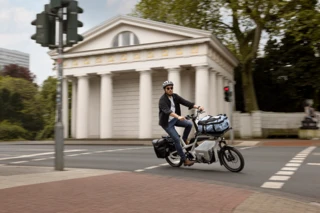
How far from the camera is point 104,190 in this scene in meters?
6.51

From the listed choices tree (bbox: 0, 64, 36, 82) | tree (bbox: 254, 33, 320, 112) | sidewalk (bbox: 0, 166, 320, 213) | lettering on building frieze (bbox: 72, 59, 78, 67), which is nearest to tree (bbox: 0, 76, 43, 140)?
tree (bbox: 0, 64, 36, 82)

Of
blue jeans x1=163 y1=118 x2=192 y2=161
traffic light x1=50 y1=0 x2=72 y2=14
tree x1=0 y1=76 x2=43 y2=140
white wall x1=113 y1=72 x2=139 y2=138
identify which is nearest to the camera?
traffic light x1=50 y1=0 x2=72 y2=14

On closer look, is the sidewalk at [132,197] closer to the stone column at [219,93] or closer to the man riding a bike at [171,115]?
the man riding a bike at [171,115]

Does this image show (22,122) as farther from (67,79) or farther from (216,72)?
(216,72)

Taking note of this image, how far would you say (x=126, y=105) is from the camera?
117ft

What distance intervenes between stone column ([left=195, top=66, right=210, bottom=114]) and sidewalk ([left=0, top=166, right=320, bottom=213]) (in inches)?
830

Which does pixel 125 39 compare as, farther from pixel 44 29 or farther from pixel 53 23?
pixel 44 29

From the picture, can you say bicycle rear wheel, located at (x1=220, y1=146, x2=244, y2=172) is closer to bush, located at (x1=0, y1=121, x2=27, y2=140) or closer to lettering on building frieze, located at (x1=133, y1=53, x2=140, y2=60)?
lettering on building frieze, located at (x1=133, y1=53, x2=140, y2=60)

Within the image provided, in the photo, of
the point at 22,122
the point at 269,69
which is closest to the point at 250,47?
the point at 269,69

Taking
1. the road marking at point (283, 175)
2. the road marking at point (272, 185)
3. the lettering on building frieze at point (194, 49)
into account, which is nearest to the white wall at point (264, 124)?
the lettering on building frieze at point (194, 49)

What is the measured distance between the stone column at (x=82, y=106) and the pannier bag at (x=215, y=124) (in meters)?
25.8

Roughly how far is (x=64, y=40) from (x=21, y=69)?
63.9 metres

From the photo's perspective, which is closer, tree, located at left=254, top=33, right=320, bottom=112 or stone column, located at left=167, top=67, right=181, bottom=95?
stone column, located at left=167, top=67, right=181, bottom=95

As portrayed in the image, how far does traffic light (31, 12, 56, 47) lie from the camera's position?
9062mm
